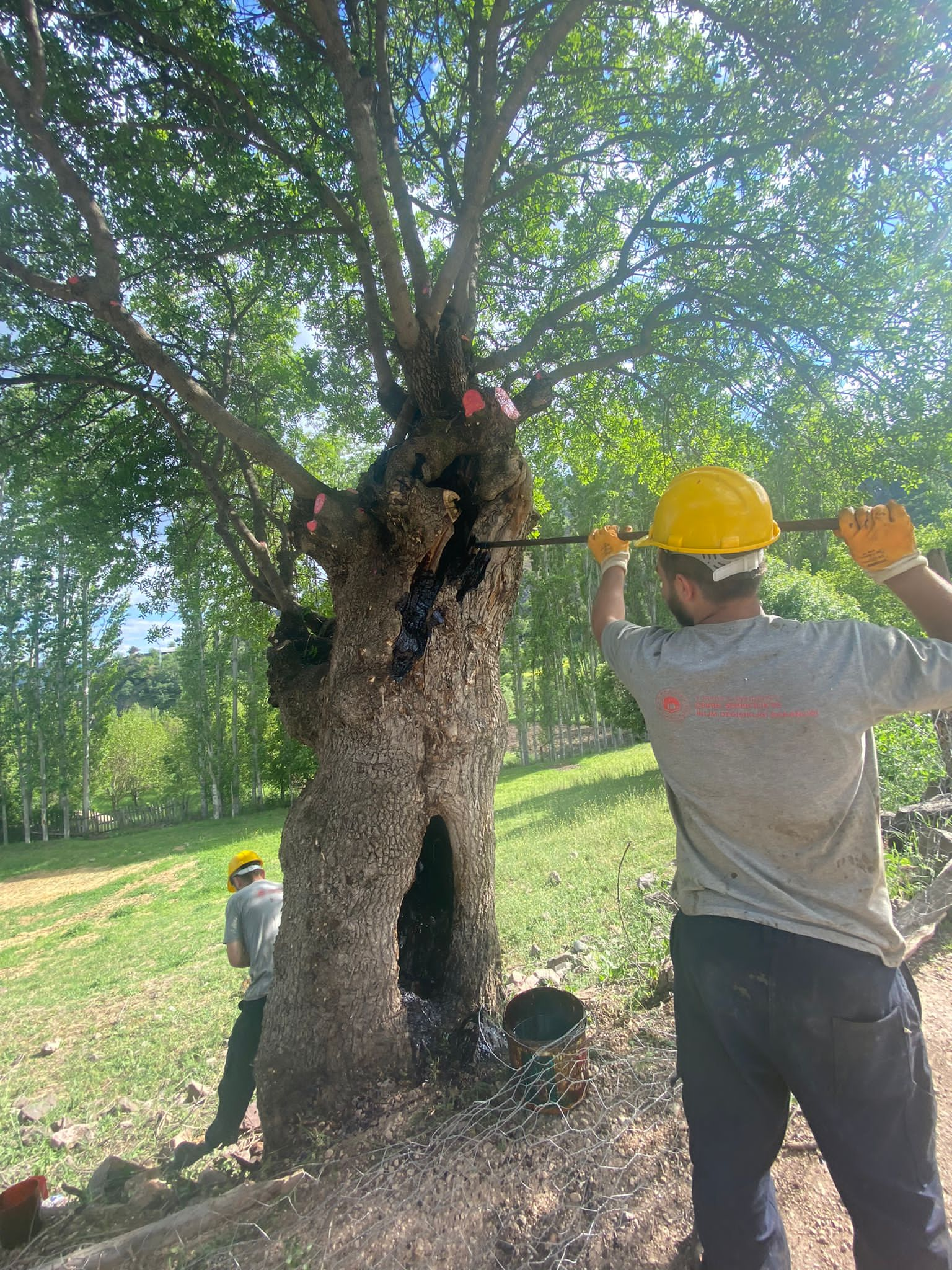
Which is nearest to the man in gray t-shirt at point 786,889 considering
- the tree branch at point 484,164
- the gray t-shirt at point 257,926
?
the tree branch at point 484,164

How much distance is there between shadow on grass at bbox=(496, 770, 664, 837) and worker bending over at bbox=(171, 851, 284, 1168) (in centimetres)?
890

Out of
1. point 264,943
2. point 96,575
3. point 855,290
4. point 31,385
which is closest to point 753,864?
point 264,943

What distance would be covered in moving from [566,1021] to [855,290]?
17.8 feet

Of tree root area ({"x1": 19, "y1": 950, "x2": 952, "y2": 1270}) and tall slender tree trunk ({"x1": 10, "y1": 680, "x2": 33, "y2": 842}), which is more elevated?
tall slender tree trunk ({"x1": 10, "y1": 680, "x2": 33, "y2": 842})

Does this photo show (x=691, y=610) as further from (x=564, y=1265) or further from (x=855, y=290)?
(x=855, y=290)

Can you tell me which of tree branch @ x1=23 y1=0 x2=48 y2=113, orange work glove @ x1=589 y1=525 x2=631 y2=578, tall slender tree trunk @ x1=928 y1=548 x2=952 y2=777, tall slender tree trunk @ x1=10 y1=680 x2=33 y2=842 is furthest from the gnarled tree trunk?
tall slender tree trunk @ x1=10 y1=680 x2=33 y2=842

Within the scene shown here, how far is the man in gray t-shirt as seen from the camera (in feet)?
5.04

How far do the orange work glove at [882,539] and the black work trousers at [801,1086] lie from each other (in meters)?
1.08

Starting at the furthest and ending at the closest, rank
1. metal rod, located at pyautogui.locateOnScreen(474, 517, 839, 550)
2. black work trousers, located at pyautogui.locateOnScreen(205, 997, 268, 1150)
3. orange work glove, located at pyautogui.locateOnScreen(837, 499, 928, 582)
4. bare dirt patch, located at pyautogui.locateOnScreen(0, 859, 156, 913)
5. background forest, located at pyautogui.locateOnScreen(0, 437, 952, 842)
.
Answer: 1. background forest, located at pyautogui.locateOnScreen(0, 437, 952, 842)
2. bare dirt patch, located at pyautogui.locateOnScreen(0, 859, 156, 913)
3. black work trousers, located at pyautogui.locateOnScreen(205, 997, 268, 1150)
4. metal rod, located at pyautogui.locateOnScreen(474, 517, 839, 550)
5. orange work glove, located at pyautogui.locateOnScreen(837, 499, 928, 582)

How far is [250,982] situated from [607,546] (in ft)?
12.0

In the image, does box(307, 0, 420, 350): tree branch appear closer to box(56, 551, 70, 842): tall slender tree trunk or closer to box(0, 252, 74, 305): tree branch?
box(0, 252, 74, 305): tree branch

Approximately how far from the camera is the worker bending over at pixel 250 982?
3654mm

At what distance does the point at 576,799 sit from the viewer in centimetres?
1533

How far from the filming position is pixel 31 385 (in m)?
5.51
